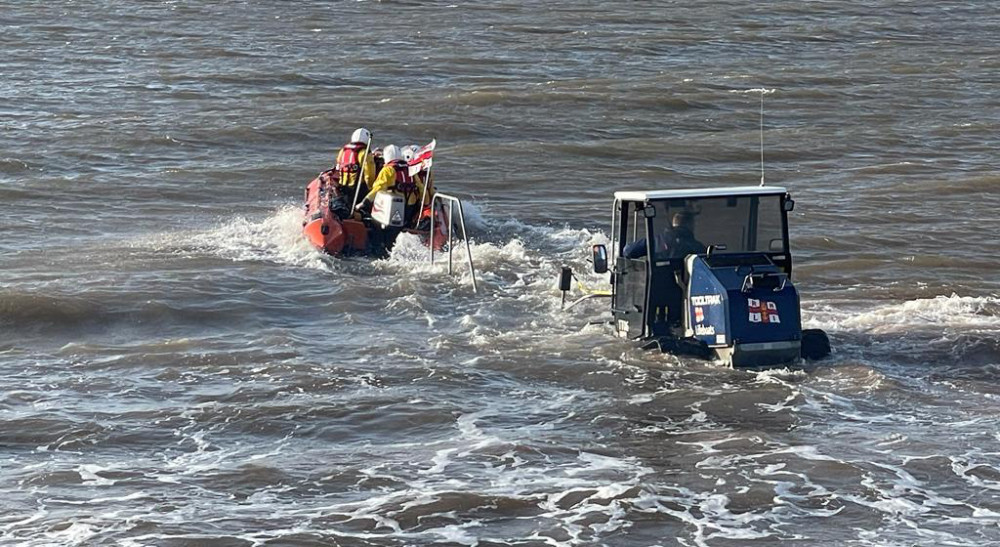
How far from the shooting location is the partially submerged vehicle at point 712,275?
506 inches

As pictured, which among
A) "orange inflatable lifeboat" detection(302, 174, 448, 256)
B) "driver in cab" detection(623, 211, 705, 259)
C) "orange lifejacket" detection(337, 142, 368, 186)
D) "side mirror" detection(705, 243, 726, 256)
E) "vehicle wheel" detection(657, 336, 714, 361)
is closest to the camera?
"vehicle wheel" detection(657, 336, 714, 361)

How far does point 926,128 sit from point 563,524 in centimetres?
2088

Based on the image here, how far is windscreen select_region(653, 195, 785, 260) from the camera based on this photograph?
13359 millimetres

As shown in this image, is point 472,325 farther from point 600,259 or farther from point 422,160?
point 422,160

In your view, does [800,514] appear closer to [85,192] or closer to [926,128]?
[85,192]

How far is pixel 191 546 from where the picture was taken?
9.76 metres

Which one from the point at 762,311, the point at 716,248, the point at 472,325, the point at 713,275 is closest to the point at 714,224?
the point at 716,248

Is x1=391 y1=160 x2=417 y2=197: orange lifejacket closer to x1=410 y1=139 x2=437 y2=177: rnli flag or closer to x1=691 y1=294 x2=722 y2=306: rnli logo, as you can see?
x1=410 y1=139 x2=437 y2=177: rnli flag

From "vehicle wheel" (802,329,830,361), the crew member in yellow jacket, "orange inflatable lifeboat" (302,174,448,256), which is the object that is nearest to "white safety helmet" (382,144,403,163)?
the crew member in yellow jacket

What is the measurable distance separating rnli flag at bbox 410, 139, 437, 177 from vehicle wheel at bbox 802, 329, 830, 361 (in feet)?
18.5

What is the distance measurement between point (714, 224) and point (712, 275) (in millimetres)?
666

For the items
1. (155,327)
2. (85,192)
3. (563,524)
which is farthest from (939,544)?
(85,192)

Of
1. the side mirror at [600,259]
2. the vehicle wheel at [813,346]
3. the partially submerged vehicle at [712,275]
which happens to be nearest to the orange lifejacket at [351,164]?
the partially submerged vehicle at [712,275]

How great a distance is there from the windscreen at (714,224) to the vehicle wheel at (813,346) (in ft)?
3.04
